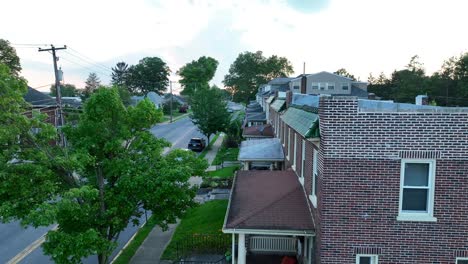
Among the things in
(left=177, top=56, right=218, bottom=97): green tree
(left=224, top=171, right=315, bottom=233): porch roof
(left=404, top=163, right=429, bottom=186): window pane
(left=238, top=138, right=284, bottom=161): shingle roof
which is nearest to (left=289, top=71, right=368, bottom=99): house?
(left=238, top=138, right=284, bottom=161): shingle roof

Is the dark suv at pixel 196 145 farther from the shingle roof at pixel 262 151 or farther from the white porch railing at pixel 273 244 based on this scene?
the white porch railing at pixel 273 244

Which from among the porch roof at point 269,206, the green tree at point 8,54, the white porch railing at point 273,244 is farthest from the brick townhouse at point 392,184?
the green tree at point 8,54

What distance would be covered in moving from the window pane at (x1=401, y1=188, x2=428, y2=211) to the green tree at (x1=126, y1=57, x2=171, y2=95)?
11858cm

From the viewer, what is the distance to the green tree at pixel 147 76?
121594 millimetres

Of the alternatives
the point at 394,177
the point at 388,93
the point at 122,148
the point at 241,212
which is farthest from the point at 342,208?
the point at 388,93

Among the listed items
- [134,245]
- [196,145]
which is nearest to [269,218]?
[134,245]

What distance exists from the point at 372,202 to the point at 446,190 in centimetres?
173

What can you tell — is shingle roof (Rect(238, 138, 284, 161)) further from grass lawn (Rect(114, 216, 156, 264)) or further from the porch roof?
grass lawn (Rect(114, 216, 156, 264))

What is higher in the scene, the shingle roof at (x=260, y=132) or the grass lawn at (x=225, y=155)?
the shingle roof at (x=260, y=132)

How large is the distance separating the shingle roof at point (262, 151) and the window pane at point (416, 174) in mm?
11317

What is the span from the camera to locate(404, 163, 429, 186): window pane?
8.39 meters

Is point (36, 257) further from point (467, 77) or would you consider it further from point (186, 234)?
point (467, 77)

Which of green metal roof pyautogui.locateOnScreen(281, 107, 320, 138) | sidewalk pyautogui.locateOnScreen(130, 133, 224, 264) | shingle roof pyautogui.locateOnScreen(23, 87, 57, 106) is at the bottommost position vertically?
sidewalk pyautogui.locateOnScreen(130, 133, 224, 264)

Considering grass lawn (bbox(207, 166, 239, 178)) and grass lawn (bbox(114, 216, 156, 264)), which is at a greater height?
grass lawn (bbox(207, 166, 239, 178))
